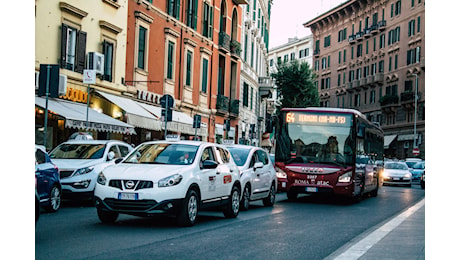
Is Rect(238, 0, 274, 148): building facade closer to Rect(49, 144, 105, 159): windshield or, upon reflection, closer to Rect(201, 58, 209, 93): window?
Rect(201, 58, 209, 93): window

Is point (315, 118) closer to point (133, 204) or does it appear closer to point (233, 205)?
point (233, 205)

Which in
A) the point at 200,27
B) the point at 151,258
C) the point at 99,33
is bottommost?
the point at 151,258

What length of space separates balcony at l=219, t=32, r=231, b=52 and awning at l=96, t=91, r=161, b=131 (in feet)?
48.5

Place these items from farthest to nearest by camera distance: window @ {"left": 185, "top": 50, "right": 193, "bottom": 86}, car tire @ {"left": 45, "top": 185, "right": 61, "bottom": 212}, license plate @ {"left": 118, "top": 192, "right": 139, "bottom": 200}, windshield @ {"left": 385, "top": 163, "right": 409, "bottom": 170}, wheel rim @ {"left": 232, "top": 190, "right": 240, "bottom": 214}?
1. windshield @ {"left": 385, "top": 163, "right": 409, "bottom": 170}
2. window @ {"left": 185, "top": 50, "right": 193, "bottom": 86}
3. wheel rim @ {"left": 232, "top": 190, "right": 240, "bottom": 214}
4. car tire @ {"left": 45, "top": 185, "right": 61, "bottom": 212}
5. license plate @ {"left": 118, "top": 192, "right": 139, "bottom": 200}

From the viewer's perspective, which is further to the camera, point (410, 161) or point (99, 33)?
point (410, 161)

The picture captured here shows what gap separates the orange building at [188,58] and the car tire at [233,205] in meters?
15.9

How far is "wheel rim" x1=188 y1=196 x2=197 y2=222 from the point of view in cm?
1223

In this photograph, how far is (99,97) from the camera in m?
26.9

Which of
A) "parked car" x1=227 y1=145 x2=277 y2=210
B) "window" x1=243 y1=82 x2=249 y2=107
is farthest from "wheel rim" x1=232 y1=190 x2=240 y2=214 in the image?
"window" x1=243 y1=82 x2=249 y2=107

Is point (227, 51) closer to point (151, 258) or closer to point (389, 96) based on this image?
point (389, 96)
